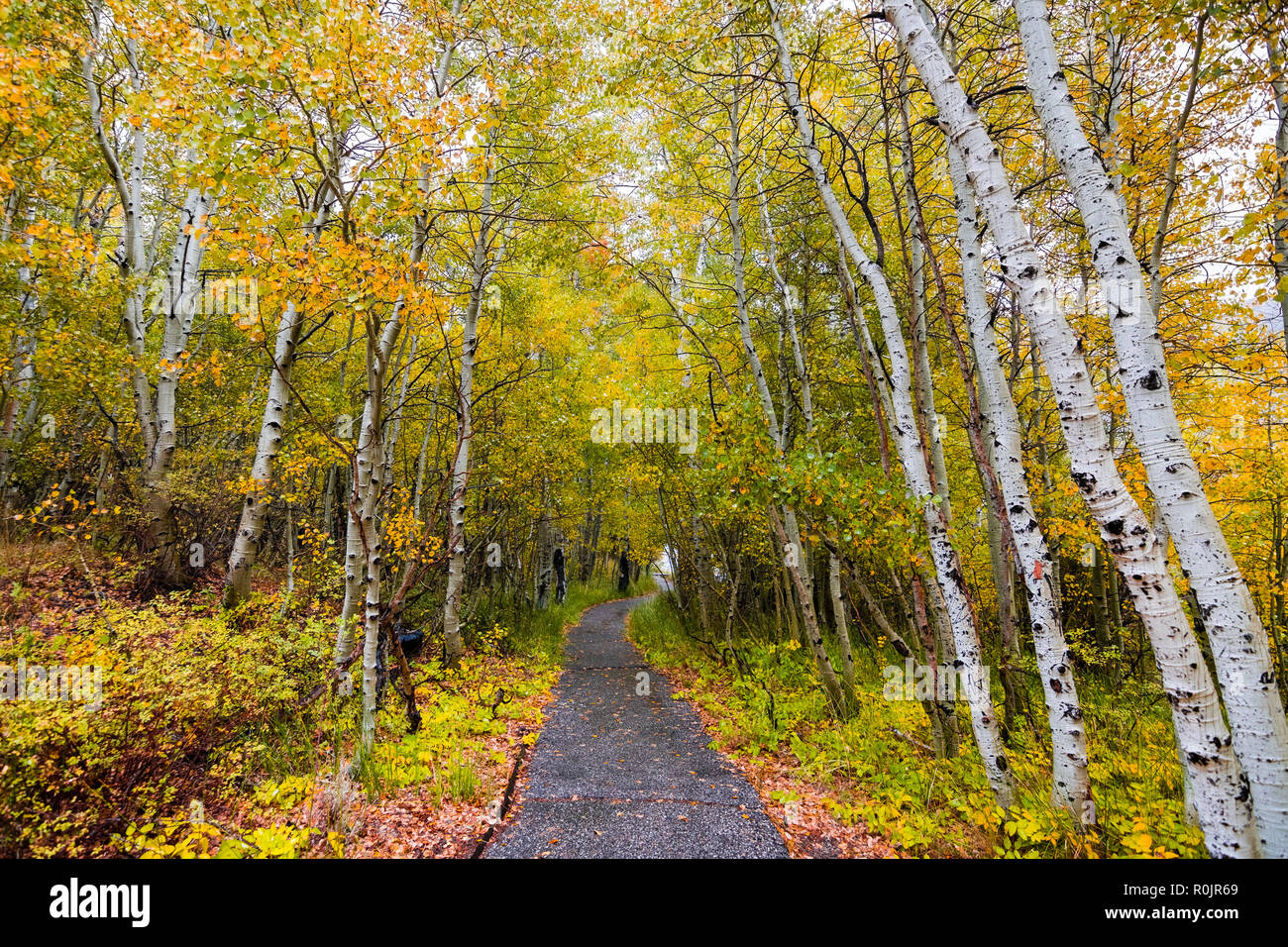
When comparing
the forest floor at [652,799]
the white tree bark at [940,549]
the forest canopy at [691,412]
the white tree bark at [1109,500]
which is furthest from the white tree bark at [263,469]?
the white tree bark at [1109,500]

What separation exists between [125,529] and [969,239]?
37.2 feet

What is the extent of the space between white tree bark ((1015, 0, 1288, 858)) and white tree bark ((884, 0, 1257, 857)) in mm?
89

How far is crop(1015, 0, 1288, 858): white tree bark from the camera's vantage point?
2.09 metres

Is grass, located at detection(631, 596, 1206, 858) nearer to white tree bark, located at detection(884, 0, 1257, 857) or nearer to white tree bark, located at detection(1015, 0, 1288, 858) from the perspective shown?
white tree bark, located at detection(884, 0, 1257, 857)

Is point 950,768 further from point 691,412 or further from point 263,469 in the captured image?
point 263,469

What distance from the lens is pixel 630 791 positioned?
442 centimetres

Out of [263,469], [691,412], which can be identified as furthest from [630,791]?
[263,469]

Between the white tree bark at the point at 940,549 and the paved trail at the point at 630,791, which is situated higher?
the white tree bark at the point at 940,549

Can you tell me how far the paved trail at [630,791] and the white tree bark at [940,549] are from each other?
69.4 inches

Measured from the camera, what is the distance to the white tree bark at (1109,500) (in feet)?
7.02

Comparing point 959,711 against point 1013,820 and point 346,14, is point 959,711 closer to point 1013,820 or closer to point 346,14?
point 1013,820

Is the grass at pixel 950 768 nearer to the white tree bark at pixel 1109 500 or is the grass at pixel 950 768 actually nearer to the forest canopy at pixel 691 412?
the forest canopy at pixel 691 412

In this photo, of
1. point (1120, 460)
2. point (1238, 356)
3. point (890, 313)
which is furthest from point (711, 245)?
point (1238, 356)
